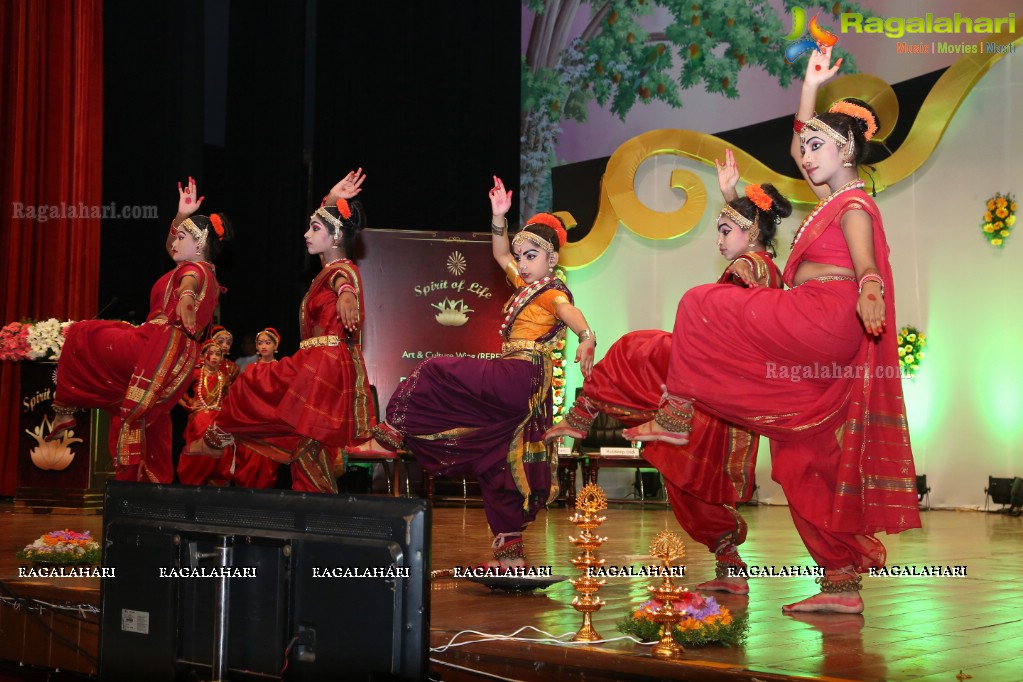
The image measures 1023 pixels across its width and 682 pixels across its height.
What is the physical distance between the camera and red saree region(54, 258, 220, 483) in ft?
15.3

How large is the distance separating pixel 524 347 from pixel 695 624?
1.49 m

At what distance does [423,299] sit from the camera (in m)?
8.43

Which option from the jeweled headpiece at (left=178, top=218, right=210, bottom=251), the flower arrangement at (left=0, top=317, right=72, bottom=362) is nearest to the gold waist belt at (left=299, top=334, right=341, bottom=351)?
the jeweled headpiece at (left=178, top=218, right=210, bottom=251)

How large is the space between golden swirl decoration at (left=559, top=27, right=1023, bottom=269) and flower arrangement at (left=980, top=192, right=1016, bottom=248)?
580mm

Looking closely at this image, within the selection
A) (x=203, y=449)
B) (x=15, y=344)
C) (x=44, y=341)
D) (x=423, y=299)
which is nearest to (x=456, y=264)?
(x=423, y=299)

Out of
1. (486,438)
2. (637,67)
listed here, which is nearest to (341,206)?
(486,438)

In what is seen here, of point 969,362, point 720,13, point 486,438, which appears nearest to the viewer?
point 486,438

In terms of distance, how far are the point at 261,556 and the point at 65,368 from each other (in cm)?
322

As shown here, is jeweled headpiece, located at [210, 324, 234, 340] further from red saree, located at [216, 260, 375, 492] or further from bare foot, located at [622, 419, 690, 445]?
bare foot, located at [622, 419, 690, 445]

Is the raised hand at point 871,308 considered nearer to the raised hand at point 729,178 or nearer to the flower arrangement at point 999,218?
the raised hand at point 729,178

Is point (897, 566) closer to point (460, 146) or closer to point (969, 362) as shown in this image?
point (969, 362)

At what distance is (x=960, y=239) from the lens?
7.88 m

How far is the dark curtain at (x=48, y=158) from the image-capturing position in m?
8.02

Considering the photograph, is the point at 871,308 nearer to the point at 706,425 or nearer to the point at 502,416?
the point at 706,425
